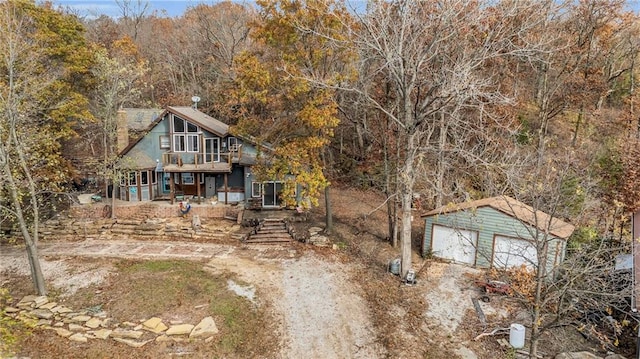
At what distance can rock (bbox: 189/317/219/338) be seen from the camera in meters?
12.2

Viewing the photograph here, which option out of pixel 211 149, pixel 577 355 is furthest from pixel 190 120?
pixel 577 355

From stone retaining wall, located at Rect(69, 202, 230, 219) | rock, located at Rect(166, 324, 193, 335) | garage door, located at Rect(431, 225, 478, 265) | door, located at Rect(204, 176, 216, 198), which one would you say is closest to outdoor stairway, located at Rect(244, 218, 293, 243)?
stone retaining wall, located at Rect(69, 202, 230, 219)

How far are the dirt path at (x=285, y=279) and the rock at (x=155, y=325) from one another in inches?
129

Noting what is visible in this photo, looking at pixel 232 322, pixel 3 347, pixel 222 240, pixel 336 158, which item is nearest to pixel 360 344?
pixel 232 322

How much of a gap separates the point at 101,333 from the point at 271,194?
14030 millimetres

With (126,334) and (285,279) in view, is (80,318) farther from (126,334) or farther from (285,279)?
(285,279)

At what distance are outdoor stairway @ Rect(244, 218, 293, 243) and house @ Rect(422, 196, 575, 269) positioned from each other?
746 cm

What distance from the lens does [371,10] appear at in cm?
1561

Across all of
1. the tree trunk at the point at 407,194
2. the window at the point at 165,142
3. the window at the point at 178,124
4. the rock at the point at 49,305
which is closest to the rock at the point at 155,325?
the rock at the point at 49,305

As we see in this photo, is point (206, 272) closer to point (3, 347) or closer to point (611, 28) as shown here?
point (3, 347)

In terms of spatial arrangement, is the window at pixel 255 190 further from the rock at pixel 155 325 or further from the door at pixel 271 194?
the rock at pixel 155 325

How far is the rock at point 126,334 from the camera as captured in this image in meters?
12.0

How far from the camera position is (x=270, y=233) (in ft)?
71.1

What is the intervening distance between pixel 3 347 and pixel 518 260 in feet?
57.7
